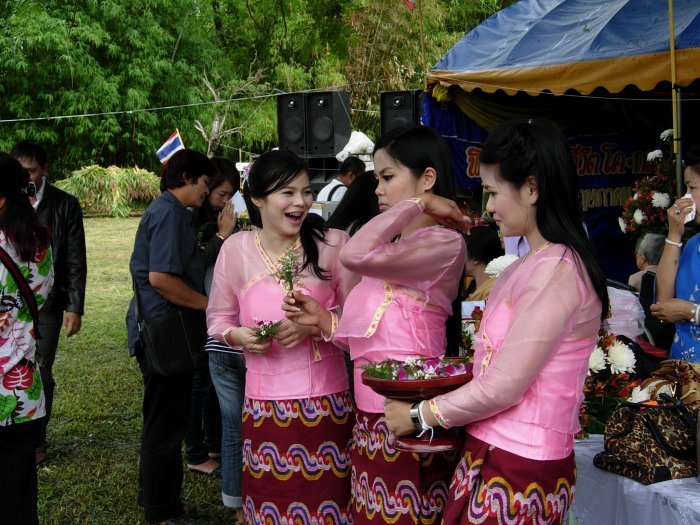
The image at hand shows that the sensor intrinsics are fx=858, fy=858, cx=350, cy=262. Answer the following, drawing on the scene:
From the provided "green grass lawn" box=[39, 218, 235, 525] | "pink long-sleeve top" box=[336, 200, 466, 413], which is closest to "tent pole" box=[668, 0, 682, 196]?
"pink long-sleeve top" box=[336, 200, 466, 413]

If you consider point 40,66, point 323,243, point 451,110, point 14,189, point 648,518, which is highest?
point 40,66

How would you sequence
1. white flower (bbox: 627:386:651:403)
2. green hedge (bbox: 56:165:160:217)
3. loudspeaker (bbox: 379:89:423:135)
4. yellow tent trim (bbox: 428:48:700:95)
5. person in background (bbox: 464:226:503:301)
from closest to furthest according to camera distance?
white flower (bbox: 627:386:651:403) → person in background (bbox: 464:226:503:301) → yellow tent trim (bbox: 428:48:700:95) → loudspeaker (bbox: 379:89:423:135) → green hedge (bbox: 56:165:160:217)

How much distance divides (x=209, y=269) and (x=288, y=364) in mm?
1825

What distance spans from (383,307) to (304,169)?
690mm

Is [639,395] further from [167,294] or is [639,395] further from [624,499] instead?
[167,294]

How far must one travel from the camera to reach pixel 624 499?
9.59 feet

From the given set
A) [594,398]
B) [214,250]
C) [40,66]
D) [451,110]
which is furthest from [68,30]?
[594,398]

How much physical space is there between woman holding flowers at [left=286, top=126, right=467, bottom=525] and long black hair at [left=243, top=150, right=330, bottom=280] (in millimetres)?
284

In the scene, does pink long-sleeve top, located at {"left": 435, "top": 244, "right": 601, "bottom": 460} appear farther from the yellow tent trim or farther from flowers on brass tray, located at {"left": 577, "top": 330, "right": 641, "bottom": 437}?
the yellow tent trim

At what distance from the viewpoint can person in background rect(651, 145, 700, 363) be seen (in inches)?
141

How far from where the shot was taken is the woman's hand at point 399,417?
7.17ft

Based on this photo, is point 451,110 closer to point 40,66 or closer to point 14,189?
point 14,189

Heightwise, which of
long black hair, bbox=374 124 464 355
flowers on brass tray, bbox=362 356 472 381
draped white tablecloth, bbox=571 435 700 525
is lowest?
draped white tablecloth, bbox=571 435 700 525

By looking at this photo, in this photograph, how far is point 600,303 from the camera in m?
2.09
